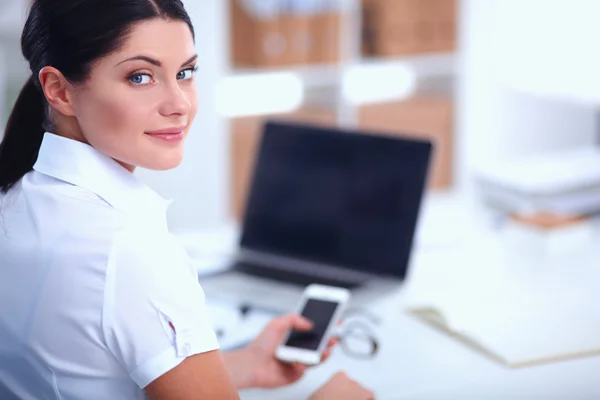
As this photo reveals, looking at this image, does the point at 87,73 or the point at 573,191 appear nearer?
the point at 87,73

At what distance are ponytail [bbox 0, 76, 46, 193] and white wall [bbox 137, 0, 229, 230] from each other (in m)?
2.12

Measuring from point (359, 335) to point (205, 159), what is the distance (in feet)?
6.60

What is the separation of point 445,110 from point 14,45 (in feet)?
6.39

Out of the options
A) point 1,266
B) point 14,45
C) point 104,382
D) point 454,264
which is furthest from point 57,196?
point 14,45

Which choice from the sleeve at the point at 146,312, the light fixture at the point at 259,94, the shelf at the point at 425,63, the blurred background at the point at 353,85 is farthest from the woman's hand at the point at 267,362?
the shelf at the point at 425,63

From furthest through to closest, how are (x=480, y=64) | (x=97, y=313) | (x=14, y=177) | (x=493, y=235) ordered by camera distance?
1. (x=480, y=64)
2. (x=493, y=235)
3. (x=14, y=177)
4. (x=97, y=313)

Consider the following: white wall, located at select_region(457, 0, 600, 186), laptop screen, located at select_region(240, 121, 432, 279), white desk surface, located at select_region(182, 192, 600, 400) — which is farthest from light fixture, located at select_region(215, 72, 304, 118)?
white desk surface, located at select_region(182, 192, 600, 400)

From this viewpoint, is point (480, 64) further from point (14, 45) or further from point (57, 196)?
point (57, 196)

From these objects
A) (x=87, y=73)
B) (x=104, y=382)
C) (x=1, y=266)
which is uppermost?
(x=87, y=73)

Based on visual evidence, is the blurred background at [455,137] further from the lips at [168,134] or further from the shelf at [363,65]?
the lips at [168,134]

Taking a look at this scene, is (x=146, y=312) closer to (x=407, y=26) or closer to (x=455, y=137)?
(x=407, y=26)

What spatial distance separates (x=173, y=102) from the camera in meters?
0.99

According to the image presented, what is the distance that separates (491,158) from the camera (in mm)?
3934

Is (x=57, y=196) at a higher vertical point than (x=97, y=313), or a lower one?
higher
